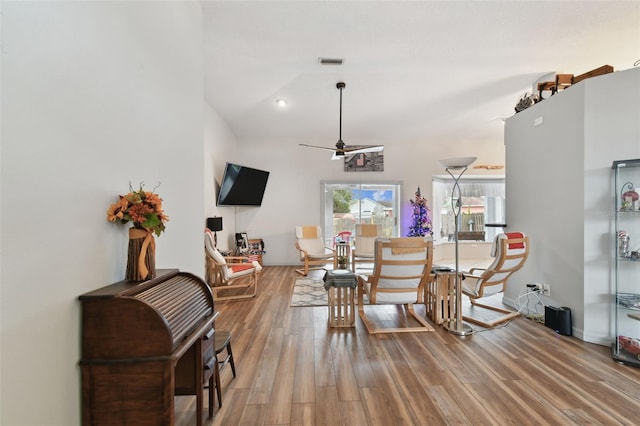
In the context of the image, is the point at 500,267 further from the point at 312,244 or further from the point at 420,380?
the point at 312,244

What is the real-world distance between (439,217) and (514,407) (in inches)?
238

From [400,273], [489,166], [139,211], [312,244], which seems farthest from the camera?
[489,166]

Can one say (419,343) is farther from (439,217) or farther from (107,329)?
(439,217)

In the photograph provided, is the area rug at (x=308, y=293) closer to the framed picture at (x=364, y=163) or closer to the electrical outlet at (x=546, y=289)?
the electrical outlet at (x=546, y=289)

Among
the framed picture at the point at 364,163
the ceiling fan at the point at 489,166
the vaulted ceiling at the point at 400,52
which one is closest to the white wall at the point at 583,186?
the vaulted ceiling at the point at 400,52

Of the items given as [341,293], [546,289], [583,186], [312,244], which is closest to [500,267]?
[546,289]

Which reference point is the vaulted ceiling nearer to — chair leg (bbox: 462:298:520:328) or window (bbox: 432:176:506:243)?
window (bbox: 432:176:506:243)

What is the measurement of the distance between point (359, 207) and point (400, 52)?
4324 millimetres

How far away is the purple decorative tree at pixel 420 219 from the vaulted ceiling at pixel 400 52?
85.2 inches

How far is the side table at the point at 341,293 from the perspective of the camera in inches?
125

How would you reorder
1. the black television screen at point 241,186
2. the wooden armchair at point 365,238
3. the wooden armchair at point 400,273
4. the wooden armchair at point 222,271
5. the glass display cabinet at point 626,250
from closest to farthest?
1. the glass display cabinet at point 626,250
2. the wooden armchair at point 400,273
3. the wooden armchair at point 222,271
4. the black television screen at point 241,186
5. the wooden armchair at point 365,238

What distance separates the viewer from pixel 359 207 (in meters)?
7.33

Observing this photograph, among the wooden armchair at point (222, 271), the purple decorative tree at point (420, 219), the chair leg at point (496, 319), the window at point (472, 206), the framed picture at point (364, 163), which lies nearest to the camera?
the chair leg at point (496, 319)

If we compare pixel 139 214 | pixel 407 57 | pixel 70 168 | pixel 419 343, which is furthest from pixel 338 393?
pixel 407 57
